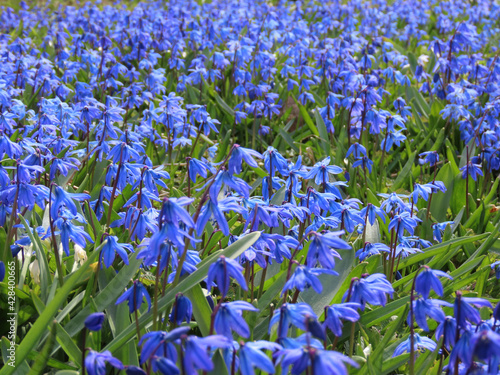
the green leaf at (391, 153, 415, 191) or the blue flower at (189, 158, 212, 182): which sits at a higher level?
the blue flower at (189, 158, 212, 182)

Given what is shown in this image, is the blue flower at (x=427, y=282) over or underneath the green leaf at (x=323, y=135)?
underneath

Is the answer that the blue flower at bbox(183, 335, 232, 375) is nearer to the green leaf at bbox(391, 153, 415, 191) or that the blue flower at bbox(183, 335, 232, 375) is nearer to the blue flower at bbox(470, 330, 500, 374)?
the blue flower at bbox(470, 330, 500, 374)

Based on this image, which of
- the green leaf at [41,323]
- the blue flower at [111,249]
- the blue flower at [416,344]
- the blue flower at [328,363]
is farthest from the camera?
the blue flower at [111,249]

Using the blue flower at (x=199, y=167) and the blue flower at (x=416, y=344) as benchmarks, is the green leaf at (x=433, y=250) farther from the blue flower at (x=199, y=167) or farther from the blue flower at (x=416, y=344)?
the blue flower at (x=199, y=167)

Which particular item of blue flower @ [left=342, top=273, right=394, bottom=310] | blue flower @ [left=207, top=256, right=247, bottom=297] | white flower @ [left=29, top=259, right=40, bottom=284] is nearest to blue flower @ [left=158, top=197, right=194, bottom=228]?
blue flower @ [left=207, top=256, right=247, bottom=297]

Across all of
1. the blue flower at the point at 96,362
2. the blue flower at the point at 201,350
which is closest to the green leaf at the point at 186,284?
the blue flower at the point at 96,362

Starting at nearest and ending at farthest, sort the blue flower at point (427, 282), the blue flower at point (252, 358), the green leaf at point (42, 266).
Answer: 1. the blue flower at point (252, 358)
2. the blue flower at point (427, 282)
3. the green leaf at point (42, 266)

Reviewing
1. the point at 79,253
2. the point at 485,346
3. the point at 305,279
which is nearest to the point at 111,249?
the point at 79,253

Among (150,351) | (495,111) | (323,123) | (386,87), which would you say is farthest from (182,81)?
(150,351)

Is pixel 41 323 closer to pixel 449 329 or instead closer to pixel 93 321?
pixel 93 321

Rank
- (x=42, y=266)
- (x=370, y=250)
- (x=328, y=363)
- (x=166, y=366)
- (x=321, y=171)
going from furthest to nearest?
(x=321, y=171) → (x=370, y=250) → (x=42, y=266) → (x=166, y=366) → (x=328, y=363)

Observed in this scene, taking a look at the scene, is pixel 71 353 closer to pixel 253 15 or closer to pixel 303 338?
pixel 303 338

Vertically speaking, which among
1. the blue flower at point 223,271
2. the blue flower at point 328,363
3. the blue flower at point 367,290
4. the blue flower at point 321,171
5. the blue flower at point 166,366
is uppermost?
the blue flower at point 321,171

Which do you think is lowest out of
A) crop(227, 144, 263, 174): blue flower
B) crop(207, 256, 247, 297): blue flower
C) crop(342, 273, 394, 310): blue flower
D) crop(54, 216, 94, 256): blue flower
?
crop(342, 273, 394, 310): blue flower
